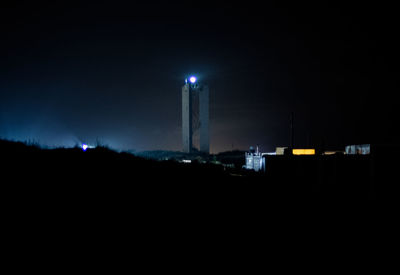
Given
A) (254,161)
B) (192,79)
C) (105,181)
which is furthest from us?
(192,79)

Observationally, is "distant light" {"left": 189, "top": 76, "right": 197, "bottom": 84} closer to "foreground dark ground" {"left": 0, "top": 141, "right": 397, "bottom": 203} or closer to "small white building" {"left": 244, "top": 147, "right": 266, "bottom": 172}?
"small white building" {"left": 244, "top": 147, "right": 266, "bottom": 172}

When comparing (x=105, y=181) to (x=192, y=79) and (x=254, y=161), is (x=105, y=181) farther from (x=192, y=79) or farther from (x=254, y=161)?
(x=192, y=79)

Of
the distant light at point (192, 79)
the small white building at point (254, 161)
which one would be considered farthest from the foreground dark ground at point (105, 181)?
the distant light at point (192, 79)

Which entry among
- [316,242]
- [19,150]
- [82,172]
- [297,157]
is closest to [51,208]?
[82,172]

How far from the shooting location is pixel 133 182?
8.41 metres

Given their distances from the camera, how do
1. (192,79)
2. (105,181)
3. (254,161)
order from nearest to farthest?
(105,181) < (254,161) < (192,79)

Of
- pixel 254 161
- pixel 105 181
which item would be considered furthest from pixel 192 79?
pixel 105 181

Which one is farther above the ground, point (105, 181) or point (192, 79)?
point (192, 79)

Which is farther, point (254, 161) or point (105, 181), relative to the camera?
point (254, 161)

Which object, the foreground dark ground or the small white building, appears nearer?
the foreground dark ground

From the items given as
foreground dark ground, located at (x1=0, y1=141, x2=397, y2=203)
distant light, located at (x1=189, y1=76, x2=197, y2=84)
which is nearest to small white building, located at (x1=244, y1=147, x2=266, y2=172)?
distant light, located at (x1=189, y1=76, x2=197, y2=84)

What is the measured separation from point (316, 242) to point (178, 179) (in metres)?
4.85

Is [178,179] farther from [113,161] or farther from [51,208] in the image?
[51,208]

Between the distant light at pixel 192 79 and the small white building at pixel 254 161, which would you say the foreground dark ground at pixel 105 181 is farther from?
the distant light at pixel 192 79
